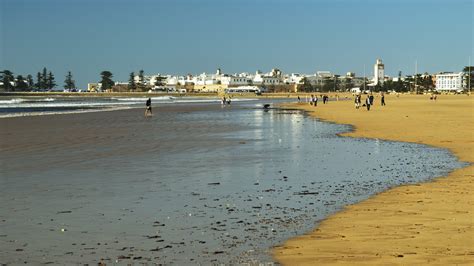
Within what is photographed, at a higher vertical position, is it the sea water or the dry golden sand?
the dry golden sand

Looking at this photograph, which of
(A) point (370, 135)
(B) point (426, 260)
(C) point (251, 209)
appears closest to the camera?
(B) point (426, 260)

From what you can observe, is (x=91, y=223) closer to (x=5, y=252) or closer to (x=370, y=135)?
(x=5, y=252)

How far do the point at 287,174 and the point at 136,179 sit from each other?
11.3 feet

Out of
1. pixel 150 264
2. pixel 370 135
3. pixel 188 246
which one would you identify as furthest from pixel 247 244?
pixel 370 135

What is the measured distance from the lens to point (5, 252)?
7.10m

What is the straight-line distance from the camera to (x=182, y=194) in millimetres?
11188

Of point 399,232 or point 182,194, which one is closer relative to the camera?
point 399,232

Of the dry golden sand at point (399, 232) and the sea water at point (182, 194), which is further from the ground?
the dry golden sand at point (399, 232)

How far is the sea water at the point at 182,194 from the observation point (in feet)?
24.0

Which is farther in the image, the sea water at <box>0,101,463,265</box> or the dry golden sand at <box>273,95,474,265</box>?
the sea water at <box>0,101,463,265</box>

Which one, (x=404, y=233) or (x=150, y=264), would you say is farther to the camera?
(x=404, y=233)

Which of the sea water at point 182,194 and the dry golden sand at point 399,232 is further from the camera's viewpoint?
the sea water at point 182,194

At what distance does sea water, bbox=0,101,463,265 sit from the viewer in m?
7.32

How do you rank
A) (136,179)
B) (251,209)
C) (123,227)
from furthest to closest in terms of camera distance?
(136,179), (251,209), (123,227)
